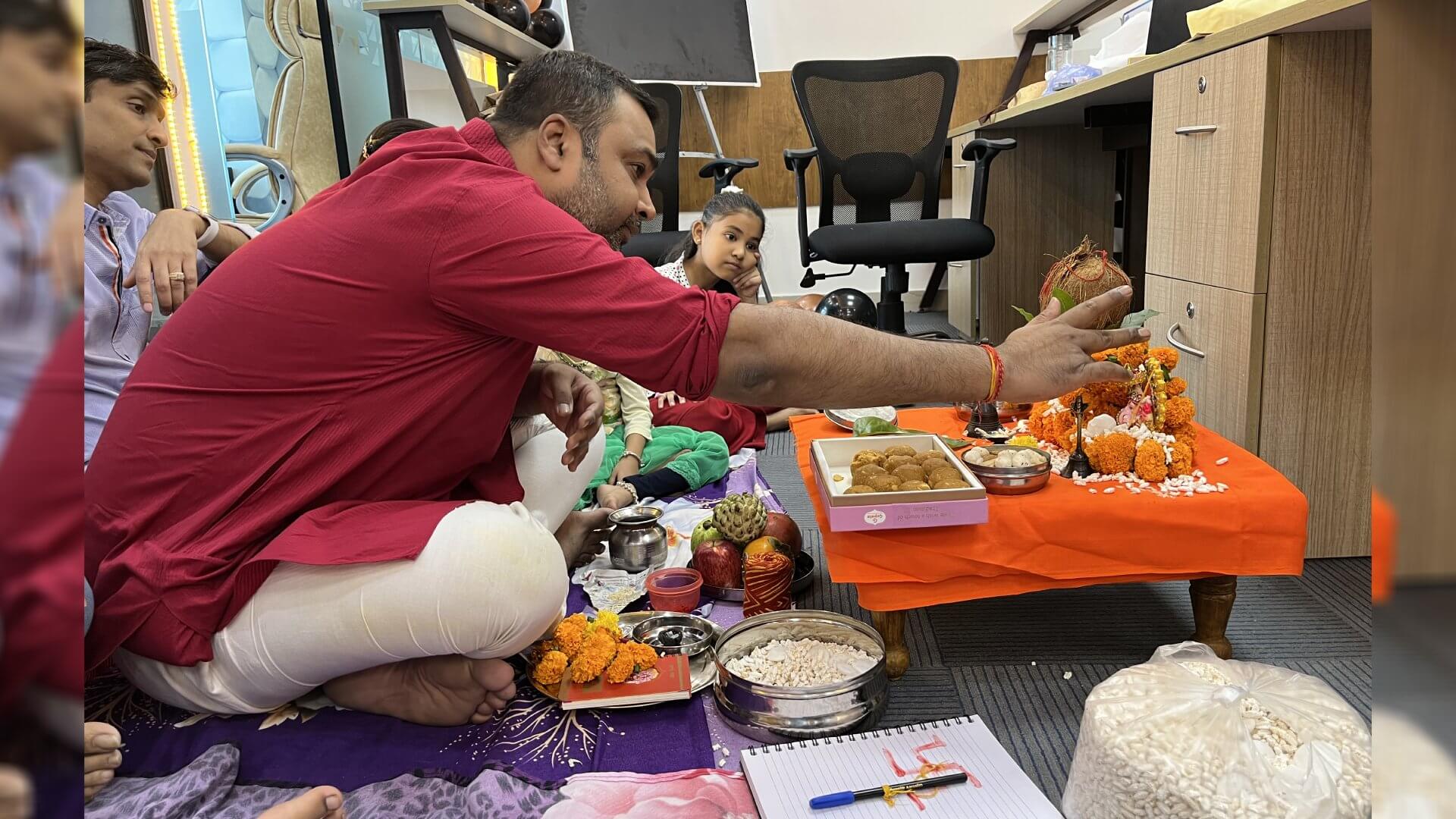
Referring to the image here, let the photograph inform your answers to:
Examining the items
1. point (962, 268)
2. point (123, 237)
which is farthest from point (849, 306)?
point (123, 237)

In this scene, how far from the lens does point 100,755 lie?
1082 millimetres

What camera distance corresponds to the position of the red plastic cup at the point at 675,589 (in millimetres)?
1590

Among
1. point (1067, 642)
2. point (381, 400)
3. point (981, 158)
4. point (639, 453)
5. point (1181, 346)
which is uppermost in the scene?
point (981, 158)

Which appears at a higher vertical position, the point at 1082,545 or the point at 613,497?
the point at 1082,545

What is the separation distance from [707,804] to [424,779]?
33 cm

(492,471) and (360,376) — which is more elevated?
(360,376)

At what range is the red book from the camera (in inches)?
51.4

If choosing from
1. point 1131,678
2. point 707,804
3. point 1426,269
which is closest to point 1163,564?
point 1131,678

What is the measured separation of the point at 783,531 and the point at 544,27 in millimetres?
3409

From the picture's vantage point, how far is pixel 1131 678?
3.37 feet

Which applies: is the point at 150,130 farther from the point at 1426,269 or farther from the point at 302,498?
the point at 1426,269

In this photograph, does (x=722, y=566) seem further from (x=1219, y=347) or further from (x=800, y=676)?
(x=1219, y=347)

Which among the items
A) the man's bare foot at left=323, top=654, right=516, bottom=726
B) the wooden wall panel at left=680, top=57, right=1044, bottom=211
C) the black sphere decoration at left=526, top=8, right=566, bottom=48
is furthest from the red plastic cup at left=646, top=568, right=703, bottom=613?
the wooden wall panel at left=680, top=57, right=1044, bottom=211

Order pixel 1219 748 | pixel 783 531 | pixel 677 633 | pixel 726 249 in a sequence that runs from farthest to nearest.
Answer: pixel 726 249
pixel 783 531
pixel 677 633
pixel 1219 748
